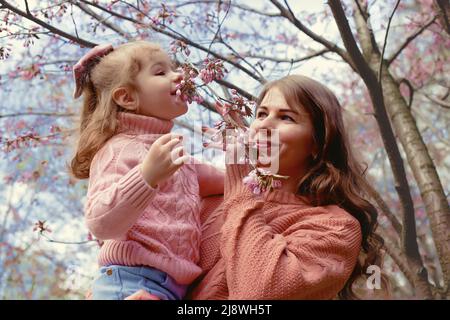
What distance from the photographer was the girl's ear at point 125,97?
1623 mm

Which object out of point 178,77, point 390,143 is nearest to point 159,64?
point 178,77

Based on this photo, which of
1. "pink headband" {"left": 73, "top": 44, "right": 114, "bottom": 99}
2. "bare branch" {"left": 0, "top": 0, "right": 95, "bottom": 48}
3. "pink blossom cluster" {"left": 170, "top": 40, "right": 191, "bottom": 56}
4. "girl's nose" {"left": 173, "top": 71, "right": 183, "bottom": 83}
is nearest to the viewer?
"girl's nose" {"left": 173, "top": 71, "right": 183, "bottom": 83}

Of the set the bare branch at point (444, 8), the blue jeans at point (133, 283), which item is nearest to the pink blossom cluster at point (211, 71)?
the blue jeans at point (133, 283)

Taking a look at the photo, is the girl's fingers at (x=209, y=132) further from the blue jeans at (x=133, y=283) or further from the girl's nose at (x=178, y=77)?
→ the blue jeans at (x=133, y=283)

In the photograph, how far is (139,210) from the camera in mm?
1344

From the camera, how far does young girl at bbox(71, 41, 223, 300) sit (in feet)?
4.41

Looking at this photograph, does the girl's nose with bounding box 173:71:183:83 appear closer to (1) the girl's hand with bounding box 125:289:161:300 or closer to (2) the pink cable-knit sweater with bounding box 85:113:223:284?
(2) the pink cable-knit sweater with bounding box 85:113:223:284

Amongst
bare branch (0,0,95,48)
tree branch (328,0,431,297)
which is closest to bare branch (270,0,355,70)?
tree branch (328,0,431,297)

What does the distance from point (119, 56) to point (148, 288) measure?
67 cm

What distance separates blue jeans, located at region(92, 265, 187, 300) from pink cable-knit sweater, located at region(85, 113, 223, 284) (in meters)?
0.02

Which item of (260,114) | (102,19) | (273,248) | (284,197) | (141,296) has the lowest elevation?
(141,296)

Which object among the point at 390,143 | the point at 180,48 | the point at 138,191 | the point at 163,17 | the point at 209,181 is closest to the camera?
the point at 138,191

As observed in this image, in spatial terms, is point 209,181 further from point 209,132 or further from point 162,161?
point 162,161

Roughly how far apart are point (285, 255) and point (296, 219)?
18 cm
